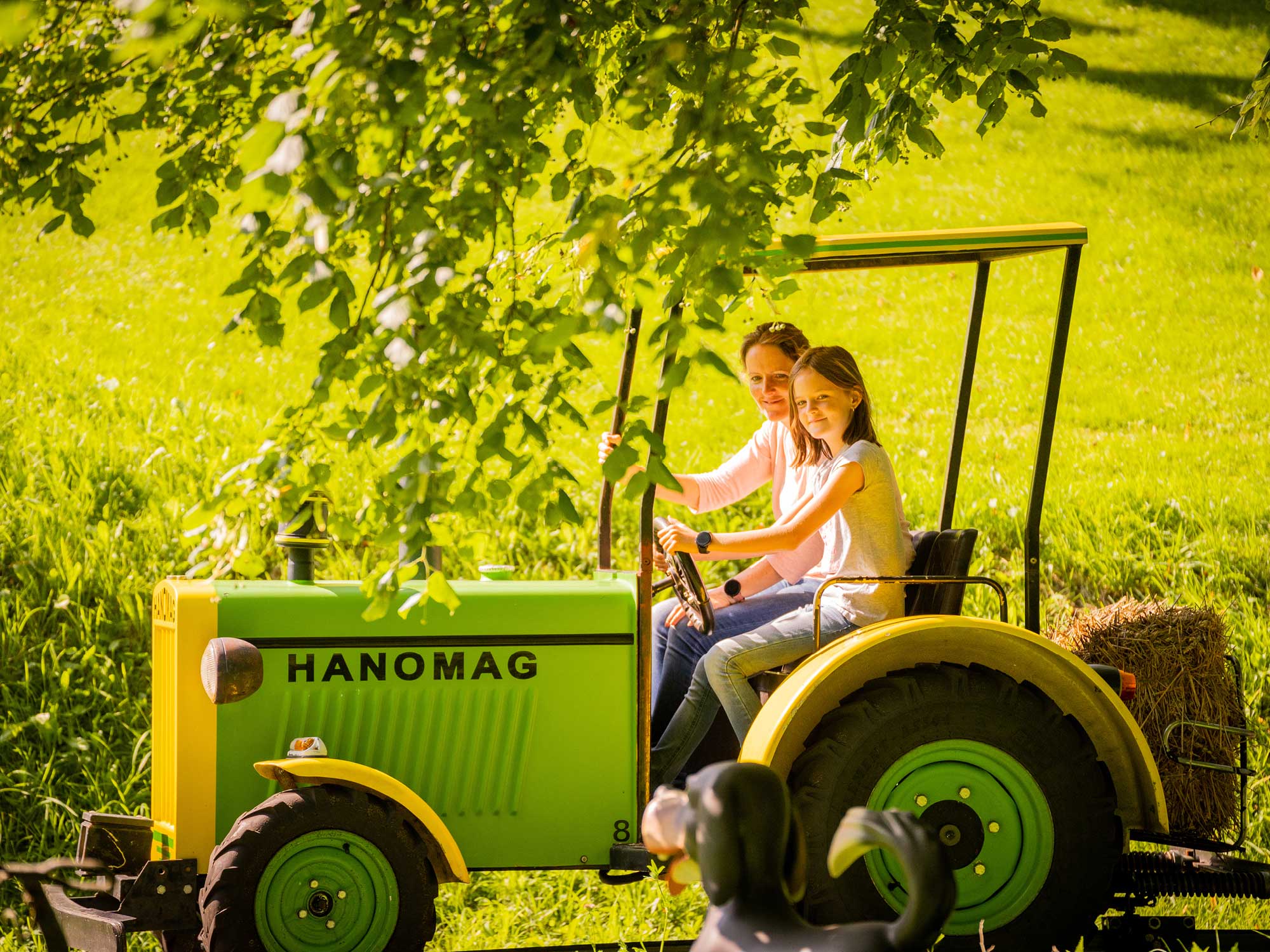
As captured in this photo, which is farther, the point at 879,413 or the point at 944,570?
the point at 879,413

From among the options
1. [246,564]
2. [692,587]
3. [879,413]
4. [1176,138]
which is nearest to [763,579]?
[692,587]

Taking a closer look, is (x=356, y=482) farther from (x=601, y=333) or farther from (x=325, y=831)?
(x=601, y=333)

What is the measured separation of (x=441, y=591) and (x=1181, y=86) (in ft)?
48.3

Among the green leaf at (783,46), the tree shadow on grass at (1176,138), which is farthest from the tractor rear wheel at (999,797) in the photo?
the tree shadow on grass at (1176,138)

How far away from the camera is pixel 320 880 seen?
10.3ft

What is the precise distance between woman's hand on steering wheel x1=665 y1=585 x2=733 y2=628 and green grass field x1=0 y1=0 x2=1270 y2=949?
2.15ft

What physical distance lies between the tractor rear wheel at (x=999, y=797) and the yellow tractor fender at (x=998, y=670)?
4 centimetres

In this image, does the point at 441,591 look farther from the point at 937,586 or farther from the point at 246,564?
the point at 937,586

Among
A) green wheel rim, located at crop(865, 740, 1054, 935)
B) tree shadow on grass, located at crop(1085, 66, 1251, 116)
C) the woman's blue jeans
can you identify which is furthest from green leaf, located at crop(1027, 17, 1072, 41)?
tree shadow on grass, located at crop(1085, 66, 1251, 116)

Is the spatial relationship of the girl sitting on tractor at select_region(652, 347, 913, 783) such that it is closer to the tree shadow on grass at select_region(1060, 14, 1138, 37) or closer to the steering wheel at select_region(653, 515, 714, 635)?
the steering wheel at select_region(653, 515, 714, 635)

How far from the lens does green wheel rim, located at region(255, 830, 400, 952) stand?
3.11m

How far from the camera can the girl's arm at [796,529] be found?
3.40m

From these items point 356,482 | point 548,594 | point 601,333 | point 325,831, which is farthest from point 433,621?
point 356,482

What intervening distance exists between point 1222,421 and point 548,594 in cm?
667
